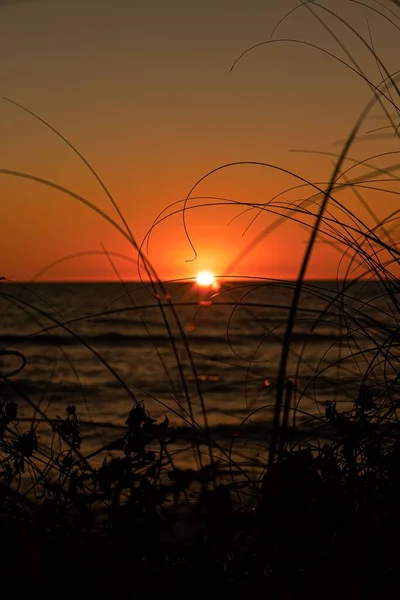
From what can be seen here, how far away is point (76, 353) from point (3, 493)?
20380 millimetres

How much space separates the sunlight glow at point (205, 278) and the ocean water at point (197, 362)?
3 cm

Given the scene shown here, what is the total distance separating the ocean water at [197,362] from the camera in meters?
1.63

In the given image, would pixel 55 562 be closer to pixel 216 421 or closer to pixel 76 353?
pixel 216 421

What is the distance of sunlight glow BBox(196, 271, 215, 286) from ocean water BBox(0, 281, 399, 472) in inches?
1.1

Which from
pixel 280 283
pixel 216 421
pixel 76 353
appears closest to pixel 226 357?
pixel 76 353

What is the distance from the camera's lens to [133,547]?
1.36 meters

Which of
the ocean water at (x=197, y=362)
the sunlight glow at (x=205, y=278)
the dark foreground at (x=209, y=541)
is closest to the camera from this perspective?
the dark foreground at (x=209, y=541)

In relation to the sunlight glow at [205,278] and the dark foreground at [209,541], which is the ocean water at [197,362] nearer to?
the sunlight glow at [205,278]

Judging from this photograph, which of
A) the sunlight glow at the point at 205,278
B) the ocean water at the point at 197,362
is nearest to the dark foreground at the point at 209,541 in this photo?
the ocean water at the point at 197,362

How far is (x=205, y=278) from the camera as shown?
179cm

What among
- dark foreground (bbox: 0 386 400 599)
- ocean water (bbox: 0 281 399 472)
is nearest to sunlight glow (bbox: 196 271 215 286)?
ocean water (bbox: 0 281 399 472)

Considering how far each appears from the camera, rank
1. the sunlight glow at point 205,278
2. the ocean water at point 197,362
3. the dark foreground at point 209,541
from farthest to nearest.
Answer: the sunlight glow at point 205,278
the ocean water at point 197,362
the dark foreground at point 209,541

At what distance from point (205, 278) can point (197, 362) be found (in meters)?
12.3

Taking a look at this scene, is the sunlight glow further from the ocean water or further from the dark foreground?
the dark foreground
